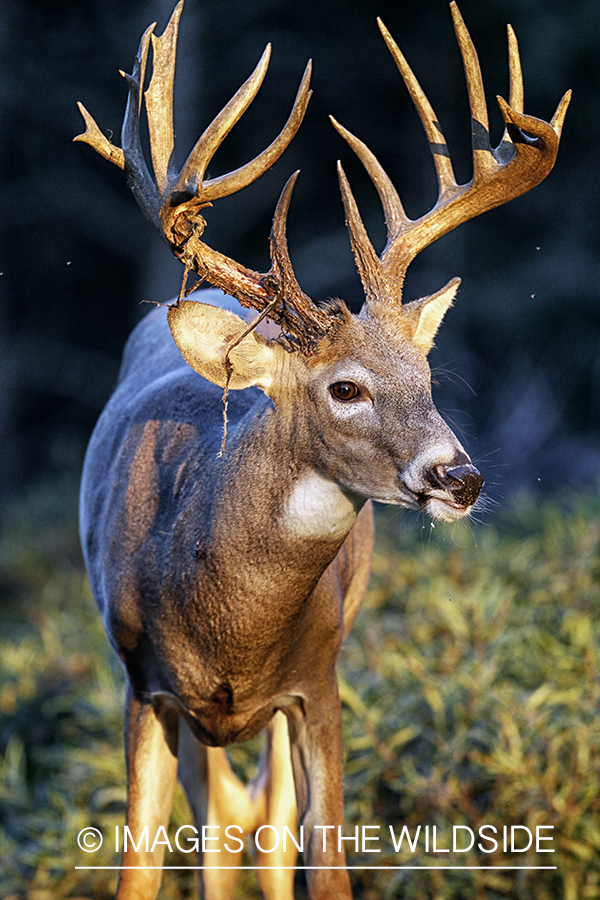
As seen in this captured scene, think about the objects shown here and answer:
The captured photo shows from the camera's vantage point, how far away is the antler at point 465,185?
312 centimetres

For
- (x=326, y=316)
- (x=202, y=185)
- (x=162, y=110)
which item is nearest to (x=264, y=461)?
(x=326, y=316)

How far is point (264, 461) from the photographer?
10.0 feet

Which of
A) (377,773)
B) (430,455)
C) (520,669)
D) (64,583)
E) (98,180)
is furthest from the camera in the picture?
(98,180)

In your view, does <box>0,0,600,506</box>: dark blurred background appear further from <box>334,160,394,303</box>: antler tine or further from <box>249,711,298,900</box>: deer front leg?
<box>334,160,394,303</box>: antler tine

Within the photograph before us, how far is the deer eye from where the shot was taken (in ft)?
9.52

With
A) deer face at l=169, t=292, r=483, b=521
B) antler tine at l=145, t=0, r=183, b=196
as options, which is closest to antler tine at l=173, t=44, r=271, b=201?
antler tine at l=145, t=0, r=183, b=196

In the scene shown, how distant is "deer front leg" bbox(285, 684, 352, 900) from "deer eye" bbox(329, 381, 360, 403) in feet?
3.35

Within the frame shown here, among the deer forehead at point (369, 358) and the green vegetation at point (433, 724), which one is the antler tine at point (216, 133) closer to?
the deer forehead at point (369, 358)

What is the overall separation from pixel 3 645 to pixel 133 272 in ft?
25.4

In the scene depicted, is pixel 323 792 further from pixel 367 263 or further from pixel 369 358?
pixel 367 263

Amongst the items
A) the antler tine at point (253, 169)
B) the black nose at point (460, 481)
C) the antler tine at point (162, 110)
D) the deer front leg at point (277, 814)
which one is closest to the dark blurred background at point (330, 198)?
the deer front leg at point (277, 814)

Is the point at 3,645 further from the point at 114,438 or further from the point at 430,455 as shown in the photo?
the point at 430,455

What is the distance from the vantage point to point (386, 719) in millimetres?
5520

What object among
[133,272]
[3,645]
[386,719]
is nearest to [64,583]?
[3,645]
